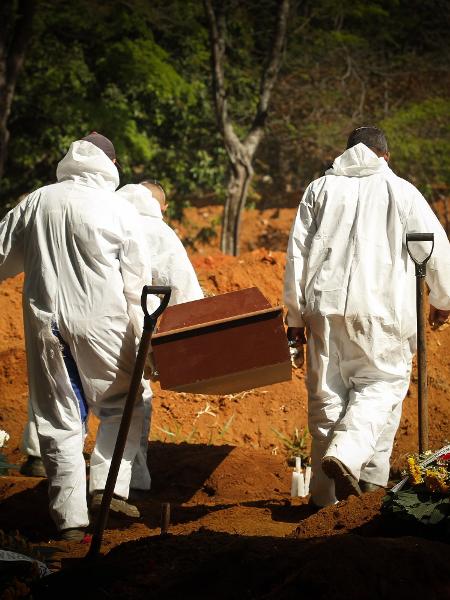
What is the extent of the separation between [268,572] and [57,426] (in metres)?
2.31

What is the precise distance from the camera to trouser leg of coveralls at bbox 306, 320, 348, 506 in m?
6.27

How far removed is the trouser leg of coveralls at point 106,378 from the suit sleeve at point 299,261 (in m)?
1.01

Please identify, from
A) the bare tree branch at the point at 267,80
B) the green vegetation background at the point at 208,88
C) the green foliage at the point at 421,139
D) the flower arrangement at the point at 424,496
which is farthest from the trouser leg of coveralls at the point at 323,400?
the green foliage at the point at 421,139

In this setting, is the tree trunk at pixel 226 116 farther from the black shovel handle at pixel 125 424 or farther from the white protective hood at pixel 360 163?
the black shovel handle at pixel 125 424

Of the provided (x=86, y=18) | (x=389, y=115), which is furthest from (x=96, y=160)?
(x=389, y=115)

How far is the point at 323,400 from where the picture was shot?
630 cm

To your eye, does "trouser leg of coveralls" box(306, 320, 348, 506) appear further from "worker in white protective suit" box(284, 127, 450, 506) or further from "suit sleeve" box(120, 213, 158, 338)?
"suit sleeve" box(120, 213, 158, 338)

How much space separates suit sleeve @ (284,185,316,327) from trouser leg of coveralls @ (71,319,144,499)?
1007mm

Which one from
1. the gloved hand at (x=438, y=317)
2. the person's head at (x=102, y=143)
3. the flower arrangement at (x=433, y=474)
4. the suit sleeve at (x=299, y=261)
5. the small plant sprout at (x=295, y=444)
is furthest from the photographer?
the small plant sprout at (x=295, y=444)

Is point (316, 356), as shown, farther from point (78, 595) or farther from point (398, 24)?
point (398, 24)

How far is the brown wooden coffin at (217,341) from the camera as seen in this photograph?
5293 millimetres

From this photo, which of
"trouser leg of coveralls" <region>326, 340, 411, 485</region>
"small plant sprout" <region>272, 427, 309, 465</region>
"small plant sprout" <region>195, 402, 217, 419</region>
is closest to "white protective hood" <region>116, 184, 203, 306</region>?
"trouser leg of coveralls" <region>326, 340, 411, 485</region>

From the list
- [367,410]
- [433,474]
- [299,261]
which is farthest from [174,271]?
[433,474]

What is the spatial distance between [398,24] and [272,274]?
10462mm
